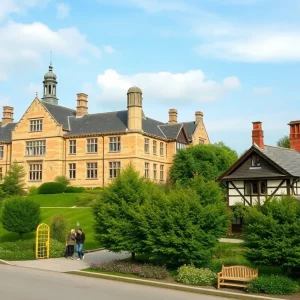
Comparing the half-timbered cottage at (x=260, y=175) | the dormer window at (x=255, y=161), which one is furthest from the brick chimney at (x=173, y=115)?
the dormer window at (x=255, y=161)

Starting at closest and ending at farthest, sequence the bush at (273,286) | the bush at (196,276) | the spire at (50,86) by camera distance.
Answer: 1. the bush at (273,286)
2. the bush at (196,276)
3. the spire at (50,86)

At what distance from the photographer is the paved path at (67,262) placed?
70.7ft

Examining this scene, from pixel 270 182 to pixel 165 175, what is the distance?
1077 inches

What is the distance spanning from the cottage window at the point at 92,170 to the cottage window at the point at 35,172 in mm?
6432

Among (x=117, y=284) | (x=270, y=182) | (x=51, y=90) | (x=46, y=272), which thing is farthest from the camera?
(x=51, y=90)

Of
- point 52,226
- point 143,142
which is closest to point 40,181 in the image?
point 143,142

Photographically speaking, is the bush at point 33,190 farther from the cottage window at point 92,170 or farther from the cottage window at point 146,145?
the cottage window at point 146,145

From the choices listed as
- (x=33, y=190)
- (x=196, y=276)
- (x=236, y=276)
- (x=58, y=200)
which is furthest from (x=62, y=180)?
(x=236, y=276)

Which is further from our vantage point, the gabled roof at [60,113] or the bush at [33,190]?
the gabled roof at [60,113]

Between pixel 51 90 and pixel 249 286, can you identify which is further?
pixel 51 90

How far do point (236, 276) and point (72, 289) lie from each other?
6.07m

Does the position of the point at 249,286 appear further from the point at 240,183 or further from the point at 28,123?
the point at 28,123

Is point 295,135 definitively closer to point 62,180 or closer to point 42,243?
point 42,243

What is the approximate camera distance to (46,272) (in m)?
20.2
